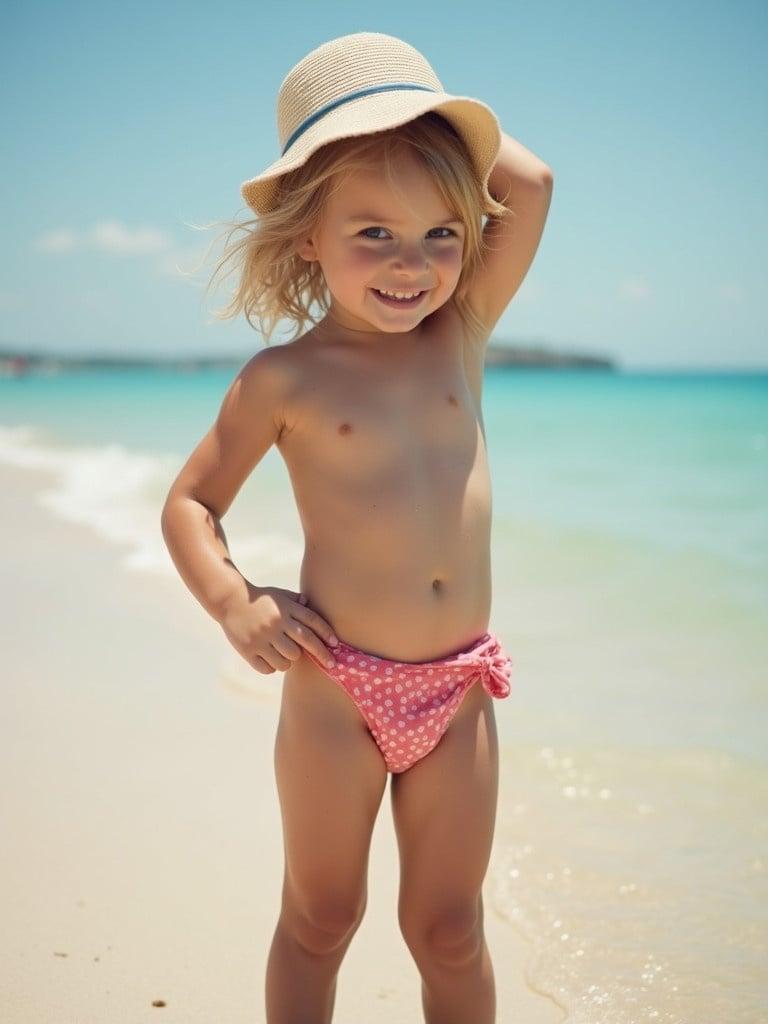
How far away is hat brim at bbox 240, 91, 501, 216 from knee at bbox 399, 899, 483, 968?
128 cm

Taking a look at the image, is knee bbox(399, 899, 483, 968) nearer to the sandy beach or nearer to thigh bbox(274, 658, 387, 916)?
thigh bbox(274, 658, 387, 916)

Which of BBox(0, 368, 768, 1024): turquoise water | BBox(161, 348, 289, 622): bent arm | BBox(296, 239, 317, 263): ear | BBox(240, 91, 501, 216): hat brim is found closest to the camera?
BBox(240, 91, 501, 216): hat brim

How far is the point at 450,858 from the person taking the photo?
1889 mm

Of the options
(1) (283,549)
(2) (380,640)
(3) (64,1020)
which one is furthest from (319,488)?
(1) (283,549)

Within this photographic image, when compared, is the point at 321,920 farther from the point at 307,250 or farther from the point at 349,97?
the point at 349,97

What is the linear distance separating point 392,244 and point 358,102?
10.2 inches

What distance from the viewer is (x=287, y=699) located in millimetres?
1945

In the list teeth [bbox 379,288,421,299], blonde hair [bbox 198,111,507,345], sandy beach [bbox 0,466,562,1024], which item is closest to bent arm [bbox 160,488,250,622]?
blonde hair [bbox 198,111,507,345]

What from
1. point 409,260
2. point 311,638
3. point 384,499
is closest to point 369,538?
point 384,499

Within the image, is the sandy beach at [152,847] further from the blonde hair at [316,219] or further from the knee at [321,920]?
the blonde hair at [316,219]

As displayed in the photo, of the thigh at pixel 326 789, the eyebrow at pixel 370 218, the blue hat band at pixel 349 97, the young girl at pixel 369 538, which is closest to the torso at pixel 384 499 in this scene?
the young girl at pixel 369 538

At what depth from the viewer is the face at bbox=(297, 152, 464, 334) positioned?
6.02 ft

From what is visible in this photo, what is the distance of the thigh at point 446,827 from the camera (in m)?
1.89

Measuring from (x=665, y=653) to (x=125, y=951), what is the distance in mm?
2909
